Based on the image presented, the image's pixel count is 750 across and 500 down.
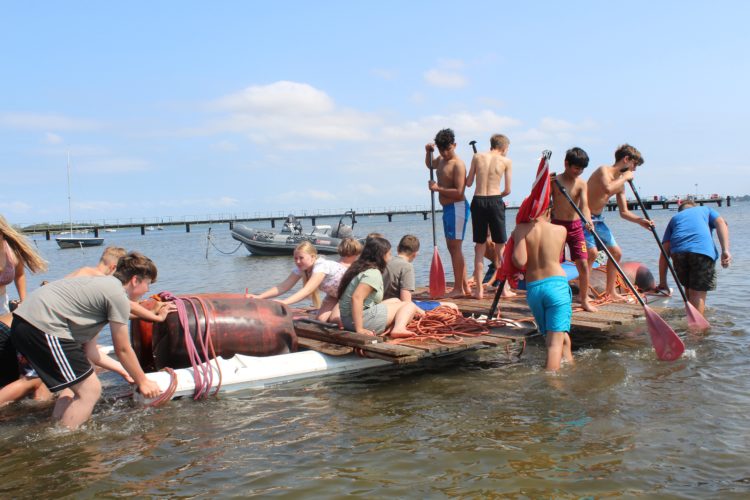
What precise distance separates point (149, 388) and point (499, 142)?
5.33 meters

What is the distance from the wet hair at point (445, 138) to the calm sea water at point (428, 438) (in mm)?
3109

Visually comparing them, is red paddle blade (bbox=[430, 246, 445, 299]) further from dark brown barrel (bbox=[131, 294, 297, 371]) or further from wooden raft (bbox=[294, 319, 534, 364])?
dark brown barrel (bbox=[131, 294, 297, 371])

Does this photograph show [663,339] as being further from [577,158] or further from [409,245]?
[409,245]

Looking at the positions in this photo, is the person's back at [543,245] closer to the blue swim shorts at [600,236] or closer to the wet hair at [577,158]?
the wet hair at [577,158]

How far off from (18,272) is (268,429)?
306 centimetres

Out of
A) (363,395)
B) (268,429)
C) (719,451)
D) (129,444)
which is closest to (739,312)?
(719,451)

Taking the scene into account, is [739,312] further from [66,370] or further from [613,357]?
[66,370]

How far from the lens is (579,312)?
7.16 m

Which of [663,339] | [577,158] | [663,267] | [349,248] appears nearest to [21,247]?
[349,248]

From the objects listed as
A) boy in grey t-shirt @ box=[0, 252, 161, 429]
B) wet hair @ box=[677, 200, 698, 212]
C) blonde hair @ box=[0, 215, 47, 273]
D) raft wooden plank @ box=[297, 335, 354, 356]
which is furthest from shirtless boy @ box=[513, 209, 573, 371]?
blonde hair @ box=[0, 215, 47, 273]

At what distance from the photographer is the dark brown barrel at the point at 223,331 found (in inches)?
229

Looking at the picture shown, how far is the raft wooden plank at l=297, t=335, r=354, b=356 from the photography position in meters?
6.22

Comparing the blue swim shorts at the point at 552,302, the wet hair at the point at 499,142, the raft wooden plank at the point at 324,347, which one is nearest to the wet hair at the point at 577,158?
the wet hair at the point at 499,142

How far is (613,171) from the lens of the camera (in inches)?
304
